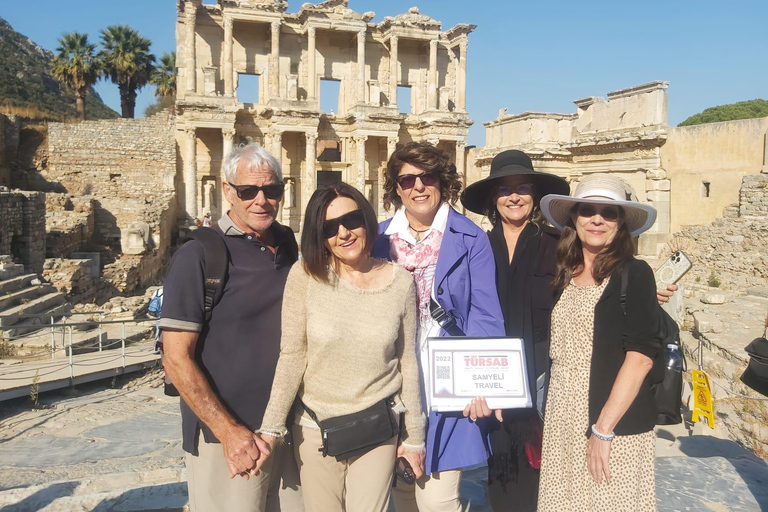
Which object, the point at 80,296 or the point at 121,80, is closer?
the point at 80,296

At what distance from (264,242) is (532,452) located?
1901mm

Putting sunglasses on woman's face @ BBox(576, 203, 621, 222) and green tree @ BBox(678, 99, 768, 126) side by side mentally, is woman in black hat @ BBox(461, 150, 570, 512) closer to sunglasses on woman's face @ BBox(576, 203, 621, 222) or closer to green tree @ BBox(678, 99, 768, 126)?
sunglasses on woman's face @ BBox(576, 203, 621, 222)

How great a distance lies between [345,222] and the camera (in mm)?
2922

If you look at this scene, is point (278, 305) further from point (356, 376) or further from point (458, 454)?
point (458, 454)

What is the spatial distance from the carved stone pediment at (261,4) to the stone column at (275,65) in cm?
66

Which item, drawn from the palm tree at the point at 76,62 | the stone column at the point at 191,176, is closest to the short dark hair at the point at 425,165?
the stone column at the point at 191,176

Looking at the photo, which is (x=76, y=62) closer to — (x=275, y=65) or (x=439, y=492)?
(x=275, y=65)

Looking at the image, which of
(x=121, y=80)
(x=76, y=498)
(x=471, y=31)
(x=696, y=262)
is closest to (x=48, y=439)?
(x=76, y=498)

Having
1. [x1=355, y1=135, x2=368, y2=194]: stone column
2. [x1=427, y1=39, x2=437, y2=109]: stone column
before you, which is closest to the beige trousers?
[x1=355, y1=135, x2=368, y2=194]: stone column

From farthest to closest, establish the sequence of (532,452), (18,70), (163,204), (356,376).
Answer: (18,70) < (163,204) < (532,452) < (356,376)

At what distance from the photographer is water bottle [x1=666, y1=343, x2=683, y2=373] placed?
2.98 metres

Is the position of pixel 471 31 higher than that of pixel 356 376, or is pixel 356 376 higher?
pixel 471 31

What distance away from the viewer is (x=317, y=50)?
97.3ft

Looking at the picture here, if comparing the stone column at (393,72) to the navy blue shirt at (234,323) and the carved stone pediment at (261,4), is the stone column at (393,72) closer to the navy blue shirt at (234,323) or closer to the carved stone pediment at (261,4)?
the carved stone pediment at (261,4)
